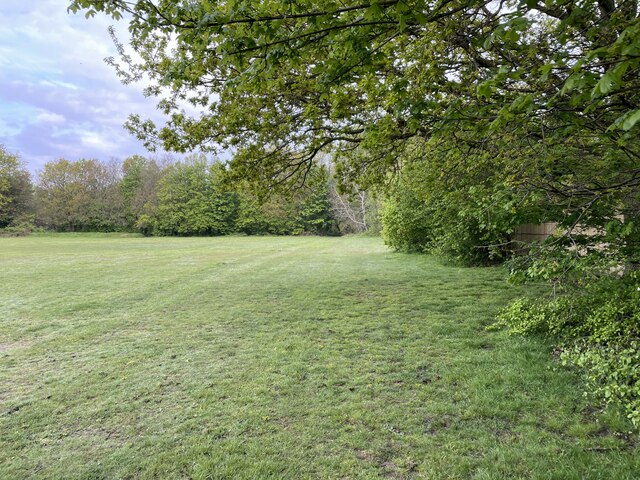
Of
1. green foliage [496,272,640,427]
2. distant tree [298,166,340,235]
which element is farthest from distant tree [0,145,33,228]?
green foliage [496,272,640,427]

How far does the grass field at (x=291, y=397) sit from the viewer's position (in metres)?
2.74

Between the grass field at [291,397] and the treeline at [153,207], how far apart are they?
37.2 metres

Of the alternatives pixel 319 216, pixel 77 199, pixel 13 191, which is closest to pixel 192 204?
pixel 77 199

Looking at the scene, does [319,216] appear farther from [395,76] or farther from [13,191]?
[395,76]

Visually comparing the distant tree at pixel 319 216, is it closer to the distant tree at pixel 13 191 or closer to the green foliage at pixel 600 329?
the distant tree at pixel 13 191

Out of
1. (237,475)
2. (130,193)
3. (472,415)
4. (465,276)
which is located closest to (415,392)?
(472,415)

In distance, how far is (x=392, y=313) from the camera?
23.4 feet

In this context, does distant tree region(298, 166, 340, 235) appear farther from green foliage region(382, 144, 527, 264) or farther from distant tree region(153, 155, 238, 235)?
green foliage region(382, 144, 527, 264)

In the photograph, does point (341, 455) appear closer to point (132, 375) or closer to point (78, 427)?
point (78, 427)

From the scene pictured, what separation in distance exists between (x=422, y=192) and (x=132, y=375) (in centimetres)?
666

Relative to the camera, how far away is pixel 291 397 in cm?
377

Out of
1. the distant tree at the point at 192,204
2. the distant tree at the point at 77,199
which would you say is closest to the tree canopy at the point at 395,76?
the distant tree at the point at 192,204

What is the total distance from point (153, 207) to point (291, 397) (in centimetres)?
4590

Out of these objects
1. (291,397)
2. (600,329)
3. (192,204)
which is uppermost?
(192,204)
